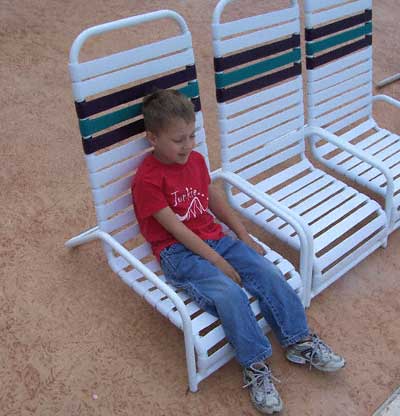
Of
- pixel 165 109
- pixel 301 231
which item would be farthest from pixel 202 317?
pixel 165 109

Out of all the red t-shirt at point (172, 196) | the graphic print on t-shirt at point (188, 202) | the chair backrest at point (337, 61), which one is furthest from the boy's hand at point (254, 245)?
the chair backrest at point (337, 61)

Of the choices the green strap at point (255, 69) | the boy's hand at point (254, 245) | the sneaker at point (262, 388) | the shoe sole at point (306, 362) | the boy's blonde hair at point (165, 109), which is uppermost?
the boy's blonde hair at point (165, 109)

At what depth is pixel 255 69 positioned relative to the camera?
10.8 ft

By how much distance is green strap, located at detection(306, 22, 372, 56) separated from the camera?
361cm

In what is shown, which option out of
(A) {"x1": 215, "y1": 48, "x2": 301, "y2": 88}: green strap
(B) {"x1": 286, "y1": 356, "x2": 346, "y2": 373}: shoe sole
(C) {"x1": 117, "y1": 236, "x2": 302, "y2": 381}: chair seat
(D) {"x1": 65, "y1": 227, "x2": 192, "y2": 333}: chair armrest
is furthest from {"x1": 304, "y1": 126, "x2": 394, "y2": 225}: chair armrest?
(D) {"x1": 65, "y1": 227, "x2": 192, "y2": 333}: chair armrest

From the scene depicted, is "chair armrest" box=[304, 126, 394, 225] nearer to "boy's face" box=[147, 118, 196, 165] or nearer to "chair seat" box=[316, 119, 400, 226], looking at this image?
"chair seat" box=[316, 119, 400, 226]

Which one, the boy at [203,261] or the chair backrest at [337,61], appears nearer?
the boy at [203,261]

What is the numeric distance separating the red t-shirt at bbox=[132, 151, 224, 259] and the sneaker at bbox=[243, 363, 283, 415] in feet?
2.27

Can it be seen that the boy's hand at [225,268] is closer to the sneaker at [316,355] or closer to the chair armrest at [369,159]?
the sneaker at [316,355]

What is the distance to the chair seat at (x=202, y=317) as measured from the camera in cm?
243

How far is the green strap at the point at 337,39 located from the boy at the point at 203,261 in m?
1.33

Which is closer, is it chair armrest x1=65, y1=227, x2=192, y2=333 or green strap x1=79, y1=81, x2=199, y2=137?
chair armrest x1=65, y1=227, x2=192, y2=333

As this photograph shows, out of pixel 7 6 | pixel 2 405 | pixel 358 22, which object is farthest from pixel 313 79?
pixel 7 6

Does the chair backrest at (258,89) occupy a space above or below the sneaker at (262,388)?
above
